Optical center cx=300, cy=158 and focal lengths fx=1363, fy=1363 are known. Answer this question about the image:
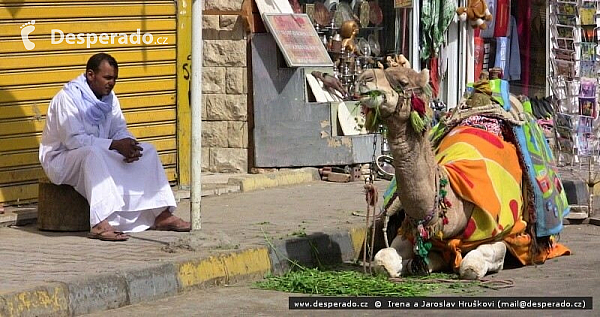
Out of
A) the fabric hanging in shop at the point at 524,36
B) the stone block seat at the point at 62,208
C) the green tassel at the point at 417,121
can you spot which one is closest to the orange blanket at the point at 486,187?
the green tassel at the point at 417,121

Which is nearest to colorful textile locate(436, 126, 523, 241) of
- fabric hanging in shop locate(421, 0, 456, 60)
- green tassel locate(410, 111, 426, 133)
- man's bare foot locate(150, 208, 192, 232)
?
green tassel locate(410, 111, 426, 133)

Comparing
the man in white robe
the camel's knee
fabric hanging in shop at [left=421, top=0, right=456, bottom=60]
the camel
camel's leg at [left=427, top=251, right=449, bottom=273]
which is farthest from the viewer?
fabric hanging in shop at [left=421, top=0, right=456, bottom=60]

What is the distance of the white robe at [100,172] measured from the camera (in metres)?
9.67

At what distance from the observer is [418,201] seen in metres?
8.59

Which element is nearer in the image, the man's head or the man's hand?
the man's hand

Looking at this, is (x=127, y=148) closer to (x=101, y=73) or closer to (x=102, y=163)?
(x=102, y=163)

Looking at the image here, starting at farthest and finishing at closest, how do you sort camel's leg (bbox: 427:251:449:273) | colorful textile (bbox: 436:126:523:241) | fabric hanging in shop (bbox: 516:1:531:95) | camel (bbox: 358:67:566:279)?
Answer: fabric hanging in shop (bbox: 516:1:531:95) → camel's leg (bbox: 427:251:449:273) → colorful textile (bbox: 436:126:523:241) → camel (bbox: 358:67:566:279)

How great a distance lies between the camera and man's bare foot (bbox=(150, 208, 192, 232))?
10.1 meters

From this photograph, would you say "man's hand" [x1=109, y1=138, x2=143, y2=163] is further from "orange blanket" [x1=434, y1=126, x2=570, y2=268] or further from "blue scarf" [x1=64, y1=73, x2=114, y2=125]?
"orange blanket" [x1=434, y1=126, x2=570, y2=268]

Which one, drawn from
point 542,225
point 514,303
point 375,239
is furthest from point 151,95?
point 514,303

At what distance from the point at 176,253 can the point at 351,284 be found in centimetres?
124

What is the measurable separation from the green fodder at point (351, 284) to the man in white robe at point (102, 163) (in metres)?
1.37

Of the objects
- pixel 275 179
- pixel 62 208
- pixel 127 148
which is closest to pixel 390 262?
pixel 127 148

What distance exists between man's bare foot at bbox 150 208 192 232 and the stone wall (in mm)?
3861
